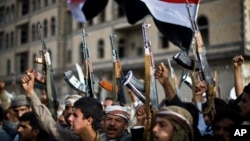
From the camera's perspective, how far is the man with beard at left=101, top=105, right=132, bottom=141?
3.68 metres

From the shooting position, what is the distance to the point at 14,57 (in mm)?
34938

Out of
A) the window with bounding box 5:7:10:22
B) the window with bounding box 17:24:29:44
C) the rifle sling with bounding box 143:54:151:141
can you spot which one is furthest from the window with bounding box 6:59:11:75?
the rifle sling with bounding box 143:54:151:141

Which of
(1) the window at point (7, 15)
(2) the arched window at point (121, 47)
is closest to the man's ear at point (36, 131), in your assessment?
(2) the arched window at point (121, 47)

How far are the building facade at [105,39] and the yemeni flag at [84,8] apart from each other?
2015 mm

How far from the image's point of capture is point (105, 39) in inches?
971

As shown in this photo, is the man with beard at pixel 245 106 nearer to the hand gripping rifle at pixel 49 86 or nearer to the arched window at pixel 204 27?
the hand gripping rifle at pixel 49 86

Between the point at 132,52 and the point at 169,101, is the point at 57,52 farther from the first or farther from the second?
the point at 169,101

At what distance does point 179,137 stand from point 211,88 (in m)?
1.30

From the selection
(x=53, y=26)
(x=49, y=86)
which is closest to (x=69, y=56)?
(x=53, y=26)

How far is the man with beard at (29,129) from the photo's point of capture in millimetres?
3729

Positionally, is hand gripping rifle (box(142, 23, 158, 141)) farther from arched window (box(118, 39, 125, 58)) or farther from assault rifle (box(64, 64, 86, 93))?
arched window (box(118, 39, 125, 58))

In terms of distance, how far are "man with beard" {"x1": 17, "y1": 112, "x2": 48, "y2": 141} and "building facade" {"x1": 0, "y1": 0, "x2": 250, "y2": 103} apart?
22.0 ft

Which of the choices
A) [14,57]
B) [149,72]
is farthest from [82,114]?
[14,57]

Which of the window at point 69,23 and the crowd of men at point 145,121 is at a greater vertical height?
the window at point 69,23
